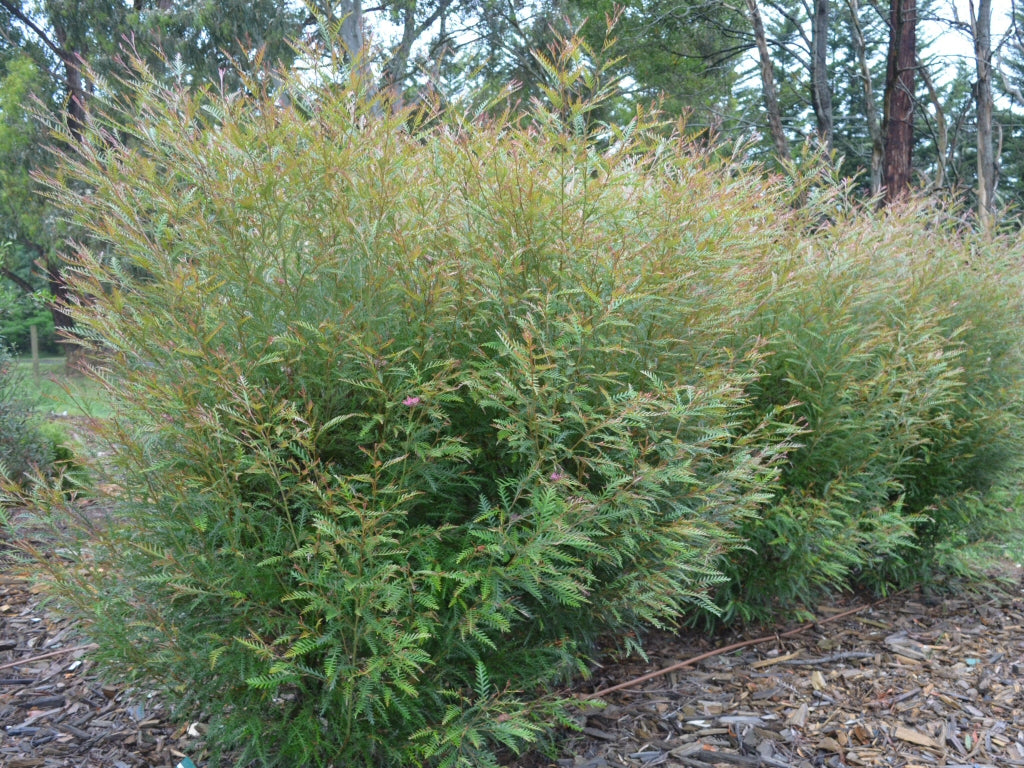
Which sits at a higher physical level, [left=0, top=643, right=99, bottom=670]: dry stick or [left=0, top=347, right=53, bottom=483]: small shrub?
[left=0, top=347, right=53, bottom=483]: small shrub

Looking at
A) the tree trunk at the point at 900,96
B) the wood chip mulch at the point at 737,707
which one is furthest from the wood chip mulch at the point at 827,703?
the tree trunk at the point at 900,96

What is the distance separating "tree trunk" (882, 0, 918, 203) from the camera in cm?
838

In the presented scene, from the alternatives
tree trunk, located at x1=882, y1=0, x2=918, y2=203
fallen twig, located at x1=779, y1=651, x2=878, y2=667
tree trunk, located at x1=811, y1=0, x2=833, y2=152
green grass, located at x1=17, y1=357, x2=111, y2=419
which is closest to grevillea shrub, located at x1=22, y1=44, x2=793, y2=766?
green grass, located at x1=17, y1=357, x2=111, y2=419

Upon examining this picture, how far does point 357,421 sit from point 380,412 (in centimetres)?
7

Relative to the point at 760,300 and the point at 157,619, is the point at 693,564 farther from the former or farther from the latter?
the point at 157,619

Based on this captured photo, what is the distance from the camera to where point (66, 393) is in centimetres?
260

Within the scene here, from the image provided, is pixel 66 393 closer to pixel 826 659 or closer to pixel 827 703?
pixel 827 703

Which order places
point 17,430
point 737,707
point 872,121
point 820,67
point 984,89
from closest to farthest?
point 737,707
point 17,430
point 984,89
point 820,67
point 872,121

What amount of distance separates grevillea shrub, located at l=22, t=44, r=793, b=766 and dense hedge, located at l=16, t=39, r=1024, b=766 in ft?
0.04

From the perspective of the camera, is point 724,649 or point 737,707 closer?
point 737,707

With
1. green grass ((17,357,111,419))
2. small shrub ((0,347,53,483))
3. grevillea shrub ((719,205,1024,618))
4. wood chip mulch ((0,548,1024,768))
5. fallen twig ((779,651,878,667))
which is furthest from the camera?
small shrub ((0,347,53,483))

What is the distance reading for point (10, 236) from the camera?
57.5 ft

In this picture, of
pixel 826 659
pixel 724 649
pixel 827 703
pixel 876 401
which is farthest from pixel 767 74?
pixel 827 703

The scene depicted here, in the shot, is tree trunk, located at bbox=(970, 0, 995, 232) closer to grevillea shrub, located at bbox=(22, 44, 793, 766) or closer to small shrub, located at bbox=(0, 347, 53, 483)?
grevillea shrub, located at bbox=(22, 44, 793, 766)
